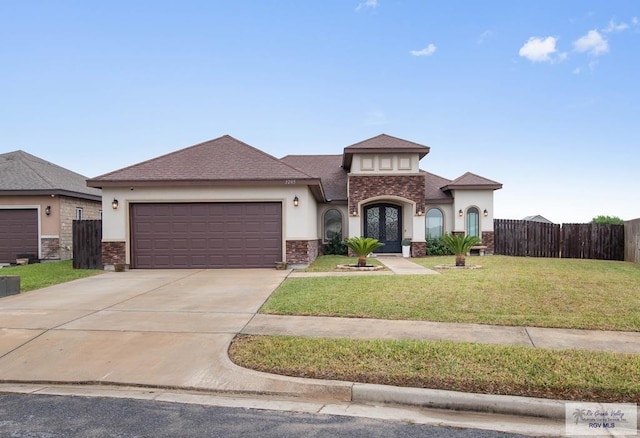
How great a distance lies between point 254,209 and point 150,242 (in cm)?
384

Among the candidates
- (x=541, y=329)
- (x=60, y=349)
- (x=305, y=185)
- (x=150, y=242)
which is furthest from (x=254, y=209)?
(x=541, y=329)

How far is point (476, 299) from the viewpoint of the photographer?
7.79 meters

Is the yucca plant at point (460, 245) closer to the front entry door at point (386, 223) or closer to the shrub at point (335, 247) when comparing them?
the front entry door at point (386, 223)

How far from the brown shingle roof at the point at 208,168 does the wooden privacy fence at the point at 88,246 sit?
64.2 inches

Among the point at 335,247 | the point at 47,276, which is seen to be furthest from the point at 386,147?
the point at 47,276

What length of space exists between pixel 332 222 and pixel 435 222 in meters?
5.32

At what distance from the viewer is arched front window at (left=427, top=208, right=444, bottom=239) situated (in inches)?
795

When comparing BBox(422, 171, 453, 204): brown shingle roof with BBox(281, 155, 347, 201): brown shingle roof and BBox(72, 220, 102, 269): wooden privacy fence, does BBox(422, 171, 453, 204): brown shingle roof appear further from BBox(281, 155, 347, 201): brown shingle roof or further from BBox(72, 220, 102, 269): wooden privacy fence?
BBox(72, 220, 102, 269): wooden privacy fence

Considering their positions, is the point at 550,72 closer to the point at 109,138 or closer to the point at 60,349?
the point at 60,349

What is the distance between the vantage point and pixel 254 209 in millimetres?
13945

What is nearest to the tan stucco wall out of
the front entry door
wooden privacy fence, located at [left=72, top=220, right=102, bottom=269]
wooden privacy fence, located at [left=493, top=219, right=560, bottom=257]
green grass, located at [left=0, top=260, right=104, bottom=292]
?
the front entry door

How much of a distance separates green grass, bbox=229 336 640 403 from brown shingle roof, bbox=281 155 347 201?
14.8m

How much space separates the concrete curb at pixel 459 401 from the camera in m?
3.67

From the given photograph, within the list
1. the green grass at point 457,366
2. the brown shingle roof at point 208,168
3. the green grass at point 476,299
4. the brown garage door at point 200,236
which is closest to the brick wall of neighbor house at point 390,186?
the brown shingle roof at point 208,168
